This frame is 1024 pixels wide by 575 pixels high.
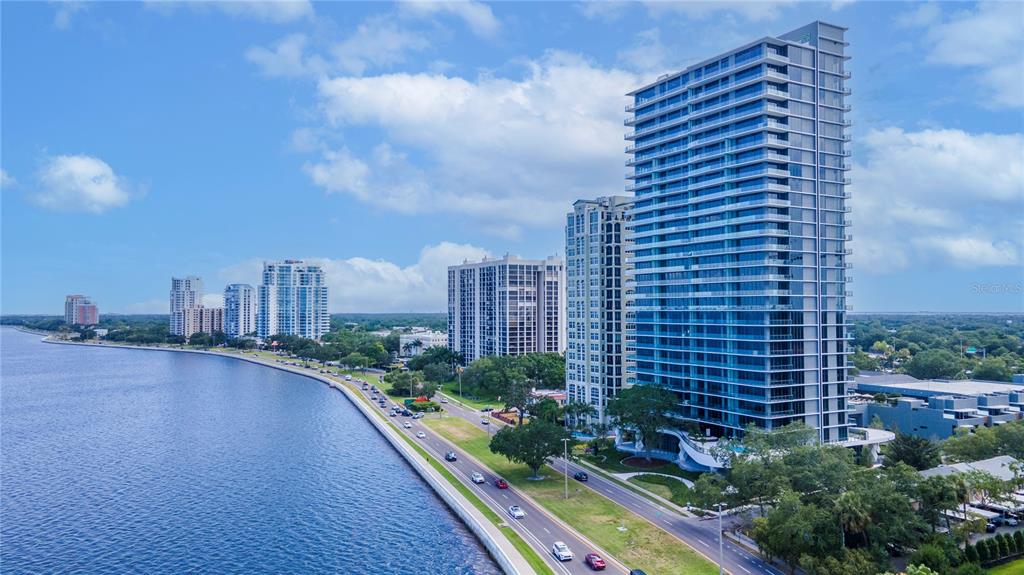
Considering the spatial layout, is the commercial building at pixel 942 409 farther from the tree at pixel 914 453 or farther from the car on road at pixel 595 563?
the car on road at pixel 595 563

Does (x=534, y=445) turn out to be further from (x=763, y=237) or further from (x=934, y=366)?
(x=934, y=366)

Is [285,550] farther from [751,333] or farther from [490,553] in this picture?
[751,333]

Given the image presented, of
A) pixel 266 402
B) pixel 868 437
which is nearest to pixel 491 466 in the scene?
pixel 868 437

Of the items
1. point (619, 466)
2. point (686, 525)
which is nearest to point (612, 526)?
point (686, 525)

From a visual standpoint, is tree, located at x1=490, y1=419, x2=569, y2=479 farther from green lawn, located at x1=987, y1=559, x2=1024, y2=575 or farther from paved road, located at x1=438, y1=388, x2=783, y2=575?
green lawn, located at x1=987, y1=559, x2=1024, y2=575

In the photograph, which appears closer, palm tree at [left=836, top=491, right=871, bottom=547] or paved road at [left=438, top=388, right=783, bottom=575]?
palm tree at [left=836, top=491, right=871, bottom=547]

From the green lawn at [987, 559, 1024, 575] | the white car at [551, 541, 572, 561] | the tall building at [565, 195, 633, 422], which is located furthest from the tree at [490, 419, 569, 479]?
the green lawn at [987, 559, 1024, 575]

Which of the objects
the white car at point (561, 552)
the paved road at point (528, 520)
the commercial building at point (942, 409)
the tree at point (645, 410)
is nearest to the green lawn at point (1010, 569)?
the paved road at point (528, 520)
